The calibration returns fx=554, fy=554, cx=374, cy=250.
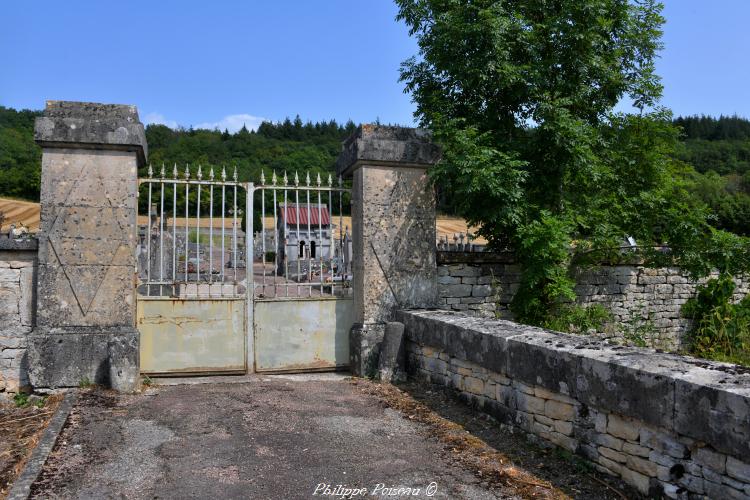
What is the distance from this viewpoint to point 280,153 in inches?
910

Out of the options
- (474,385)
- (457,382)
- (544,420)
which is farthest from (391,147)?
(544,420)

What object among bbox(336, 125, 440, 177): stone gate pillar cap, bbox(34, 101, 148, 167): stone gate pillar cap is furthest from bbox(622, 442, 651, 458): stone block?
bbox(34, 101, 148, 167): stone gate pillar cap

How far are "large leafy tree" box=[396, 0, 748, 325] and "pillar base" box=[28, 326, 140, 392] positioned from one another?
380 cm

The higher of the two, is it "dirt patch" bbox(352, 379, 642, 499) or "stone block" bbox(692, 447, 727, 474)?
"stone block" bbox(692, 447, 727, 474)

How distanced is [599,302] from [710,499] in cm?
548

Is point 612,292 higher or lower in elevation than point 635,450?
higher

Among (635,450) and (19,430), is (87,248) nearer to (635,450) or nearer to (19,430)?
(19,430)

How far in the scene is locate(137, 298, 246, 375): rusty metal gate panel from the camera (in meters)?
6.04

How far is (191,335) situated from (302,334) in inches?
48.7

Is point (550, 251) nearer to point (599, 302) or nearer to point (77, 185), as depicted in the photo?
point (599, 302)

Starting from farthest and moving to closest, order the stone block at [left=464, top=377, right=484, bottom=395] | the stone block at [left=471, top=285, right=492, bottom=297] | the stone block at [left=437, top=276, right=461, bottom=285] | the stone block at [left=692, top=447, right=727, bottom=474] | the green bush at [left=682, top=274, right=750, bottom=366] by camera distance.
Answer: the green bush at [left=682, top=274, right=750, bottom=366] < the stone block at [left=471, top=285, right=492, bottom=297] < the stone block at [left=437, top=276, right=461, bottom=285] < the stone block at [left=464, top=377, right=484, bottom=395] < the stone block at [left=692, top=447, right=727, bottom=474]

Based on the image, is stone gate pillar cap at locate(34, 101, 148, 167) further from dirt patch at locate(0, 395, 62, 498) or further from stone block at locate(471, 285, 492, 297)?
stone block at locate(471, 285, 492, 297)

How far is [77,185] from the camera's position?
5.64 m

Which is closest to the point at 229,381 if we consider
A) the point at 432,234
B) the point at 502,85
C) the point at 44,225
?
the point at 44,225
